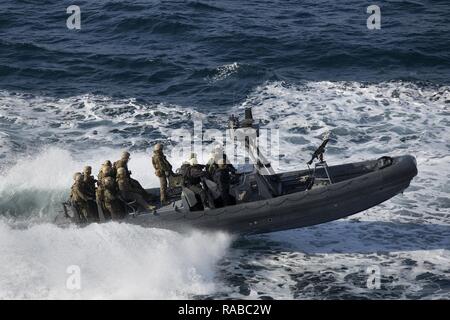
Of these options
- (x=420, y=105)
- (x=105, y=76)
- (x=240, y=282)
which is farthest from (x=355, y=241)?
(x=105, y=76)

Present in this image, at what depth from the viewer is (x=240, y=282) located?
15.5 meters

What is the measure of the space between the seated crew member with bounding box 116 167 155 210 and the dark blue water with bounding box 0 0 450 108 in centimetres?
900

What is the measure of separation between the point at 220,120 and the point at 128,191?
7939 millimetres

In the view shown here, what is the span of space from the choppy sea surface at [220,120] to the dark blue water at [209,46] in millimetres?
84

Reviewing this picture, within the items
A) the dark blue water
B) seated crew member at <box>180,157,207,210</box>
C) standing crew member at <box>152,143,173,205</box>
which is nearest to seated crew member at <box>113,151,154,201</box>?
standing crew member at <box>152,143,173,205</box>

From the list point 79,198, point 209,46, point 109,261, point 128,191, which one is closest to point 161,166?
point 128,191

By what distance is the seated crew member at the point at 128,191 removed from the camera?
54.1ft

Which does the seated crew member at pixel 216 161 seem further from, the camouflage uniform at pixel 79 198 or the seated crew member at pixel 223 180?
the camouflage uniform at pixel 79 198

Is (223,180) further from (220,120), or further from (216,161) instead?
(220,120)

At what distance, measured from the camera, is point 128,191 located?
16.6 m

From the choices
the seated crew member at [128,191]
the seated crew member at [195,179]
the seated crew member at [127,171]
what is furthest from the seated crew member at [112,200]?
the seated crew member at [195,179]

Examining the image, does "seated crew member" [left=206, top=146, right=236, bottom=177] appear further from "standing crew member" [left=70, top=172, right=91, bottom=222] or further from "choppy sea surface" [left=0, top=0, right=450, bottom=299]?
"standing crew member" [left=70, top=172, right=91, bottom=222]

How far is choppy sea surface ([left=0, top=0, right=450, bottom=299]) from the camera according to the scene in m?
15.6

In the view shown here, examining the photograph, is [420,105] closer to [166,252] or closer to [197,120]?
[197,120]
